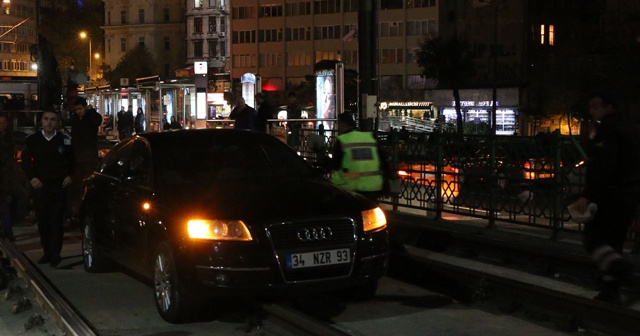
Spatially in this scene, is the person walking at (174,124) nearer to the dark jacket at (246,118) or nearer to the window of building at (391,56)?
the dark jacket at (246,118)

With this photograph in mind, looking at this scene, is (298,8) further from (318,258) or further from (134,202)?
(318,258)

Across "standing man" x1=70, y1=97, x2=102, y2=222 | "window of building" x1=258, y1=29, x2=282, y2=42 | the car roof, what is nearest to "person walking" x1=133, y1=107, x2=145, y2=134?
"standing man" x1=70, y1=97, x2=102, y2=222

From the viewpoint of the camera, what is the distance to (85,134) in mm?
13664

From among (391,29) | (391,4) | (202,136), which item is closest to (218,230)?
(202,136)

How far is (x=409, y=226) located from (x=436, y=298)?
475 centimetres

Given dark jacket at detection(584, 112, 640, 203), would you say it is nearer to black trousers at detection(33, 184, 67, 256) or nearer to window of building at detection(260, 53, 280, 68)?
black trousers at detection(33, 184, 67, 256)

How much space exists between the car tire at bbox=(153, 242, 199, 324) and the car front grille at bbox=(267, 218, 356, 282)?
883mm

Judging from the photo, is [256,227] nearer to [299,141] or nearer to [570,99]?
[299,141]

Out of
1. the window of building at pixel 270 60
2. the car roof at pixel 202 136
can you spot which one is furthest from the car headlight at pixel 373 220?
the window of building at pixel 270 60

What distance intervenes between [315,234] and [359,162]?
9.23 ft

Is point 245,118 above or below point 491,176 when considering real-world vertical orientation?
above

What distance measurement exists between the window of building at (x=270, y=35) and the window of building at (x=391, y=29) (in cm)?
1411

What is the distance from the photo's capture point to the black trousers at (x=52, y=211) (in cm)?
1069

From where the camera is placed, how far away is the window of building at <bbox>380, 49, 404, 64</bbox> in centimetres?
8988
